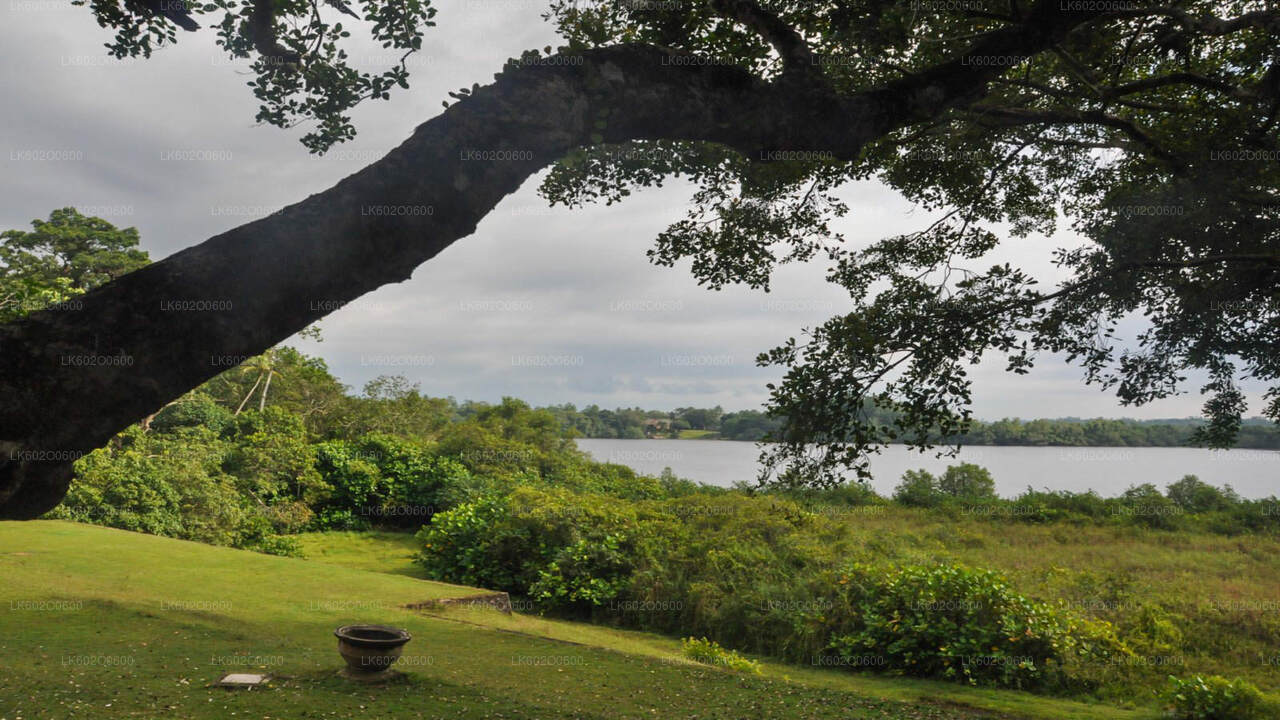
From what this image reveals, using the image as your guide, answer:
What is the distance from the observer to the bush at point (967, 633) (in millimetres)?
7762

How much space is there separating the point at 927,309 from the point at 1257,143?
2.67 metres

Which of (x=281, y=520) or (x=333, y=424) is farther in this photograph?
(x=333, y=424)

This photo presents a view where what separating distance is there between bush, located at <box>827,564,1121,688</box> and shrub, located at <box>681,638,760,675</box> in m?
1.44

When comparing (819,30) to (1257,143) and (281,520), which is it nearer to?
(1257,143)

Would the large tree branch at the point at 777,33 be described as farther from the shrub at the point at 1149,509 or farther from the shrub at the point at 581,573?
the shrub at the point at 1149,509

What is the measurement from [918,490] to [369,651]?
20001 mm

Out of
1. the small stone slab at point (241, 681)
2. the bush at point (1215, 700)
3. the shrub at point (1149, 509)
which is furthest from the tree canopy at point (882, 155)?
the shrub at point (1149, 509)

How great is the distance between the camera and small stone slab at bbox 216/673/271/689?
5.36 m

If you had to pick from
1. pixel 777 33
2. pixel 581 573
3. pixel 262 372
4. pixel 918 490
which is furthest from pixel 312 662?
pixel 262 372

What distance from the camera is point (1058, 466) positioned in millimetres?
22844

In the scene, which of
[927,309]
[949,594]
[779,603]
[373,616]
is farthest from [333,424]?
[927,309]

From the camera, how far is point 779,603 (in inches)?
371

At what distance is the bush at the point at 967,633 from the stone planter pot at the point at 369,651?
5.27 m

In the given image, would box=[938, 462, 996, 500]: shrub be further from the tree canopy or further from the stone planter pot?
the stone planter pot
